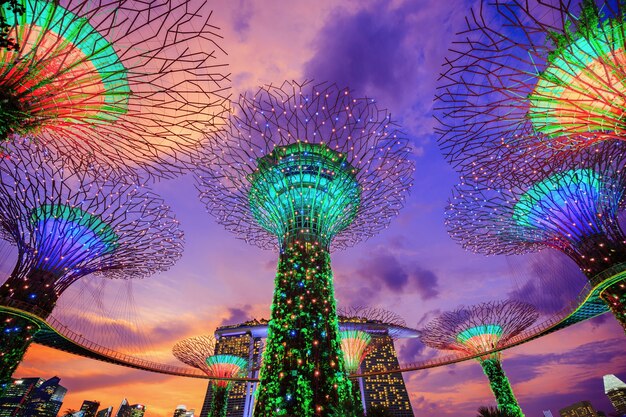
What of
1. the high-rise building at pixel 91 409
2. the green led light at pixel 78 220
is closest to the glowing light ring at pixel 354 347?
the green led light at pixel 78 220

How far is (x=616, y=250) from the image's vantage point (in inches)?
594

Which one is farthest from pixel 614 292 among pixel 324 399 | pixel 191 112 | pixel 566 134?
pixel 191 112

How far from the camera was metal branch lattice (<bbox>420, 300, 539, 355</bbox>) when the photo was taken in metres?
24.9

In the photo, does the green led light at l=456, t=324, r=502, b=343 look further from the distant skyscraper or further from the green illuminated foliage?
the distant skyscraper

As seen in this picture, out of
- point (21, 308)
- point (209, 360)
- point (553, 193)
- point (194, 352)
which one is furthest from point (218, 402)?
point (553, 193)

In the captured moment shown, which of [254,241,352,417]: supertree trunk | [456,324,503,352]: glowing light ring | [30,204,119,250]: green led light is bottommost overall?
[254,241,352,417]: supertree trunk

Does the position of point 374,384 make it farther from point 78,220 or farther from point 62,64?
point 62,64

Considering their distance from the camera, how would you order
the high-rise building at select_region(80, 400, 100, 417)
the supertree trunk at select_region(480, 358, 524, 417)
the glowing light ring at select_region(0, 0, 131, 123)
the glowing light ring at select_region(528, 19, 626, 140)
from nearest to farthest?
the glowing light ring at select_region(0, 0, 131, 123), the glowing light ring at select_region(528, 19, 626, 140), the supertree trunk at select_region(480, 358, 524, 417), the high-rise building at select_region(80, 400, 100, 417)

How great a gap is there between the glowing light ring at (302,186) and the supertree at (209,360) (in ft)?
53.6

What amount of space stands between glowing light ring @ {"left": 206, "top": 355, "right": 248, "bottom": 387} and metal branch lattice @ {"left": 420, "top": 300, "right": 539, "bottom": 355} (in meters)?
16.2

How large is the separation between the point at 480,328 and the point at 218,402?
21183mm

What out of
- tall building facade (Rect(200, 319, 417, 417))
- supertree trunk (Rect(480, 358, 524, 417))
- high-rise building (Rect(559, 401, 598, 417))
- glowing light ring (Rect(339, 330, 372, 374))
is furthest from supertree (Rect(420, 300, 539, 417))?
high-rise building (Rect(559, 401, 598, 417))

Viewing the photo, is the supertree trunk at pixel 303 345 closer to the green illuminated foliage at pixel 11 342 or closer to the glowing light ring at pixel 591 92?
the glowing light ring at pixel 591 92

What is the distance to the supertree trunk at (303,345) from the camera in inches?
395
